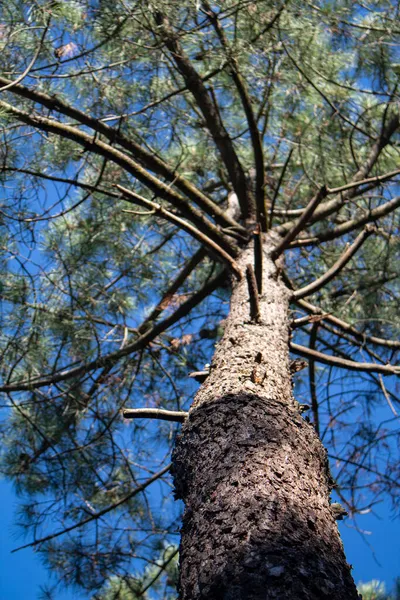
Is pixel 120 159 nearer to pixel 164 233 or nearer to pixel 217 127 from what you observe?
pixel 217 127

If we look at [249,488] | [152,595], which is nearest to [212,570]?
[249,488]

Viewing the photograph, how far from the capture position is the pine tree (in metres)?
2.14

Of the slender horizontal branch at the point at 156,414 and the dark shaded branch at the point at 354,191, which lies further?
the dark shaded branch at the point at 354,191

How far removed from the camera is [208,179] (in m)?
3.42

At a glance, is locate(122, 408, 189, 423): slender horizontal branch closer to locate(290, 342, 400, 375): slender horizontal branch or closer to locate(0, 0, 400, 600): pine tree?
locate(0, 0, 400, 600): pine tree

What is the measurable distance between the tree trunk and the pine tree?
0.41ft

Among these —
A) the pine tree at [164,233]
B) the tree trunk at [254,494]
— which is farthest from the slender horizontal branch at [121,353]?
the tree trunk at [254,494]

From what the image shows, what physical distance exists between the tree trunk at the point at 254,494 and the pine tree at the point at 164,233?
0.41 feet

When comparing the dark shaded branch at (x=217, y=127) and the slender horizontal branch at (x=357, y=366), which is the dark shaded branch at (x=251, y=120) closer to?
the dark shaded branch at (x=217, y=127)

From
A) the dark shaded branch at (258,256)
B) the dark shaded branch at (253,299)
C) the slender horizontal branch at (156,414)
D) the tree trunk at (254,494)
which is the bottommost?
the tree trunk at (254,494)

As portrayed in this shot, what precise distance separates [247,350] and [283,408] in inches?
11.7

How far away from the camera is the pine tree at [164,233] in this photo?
2.14 metres

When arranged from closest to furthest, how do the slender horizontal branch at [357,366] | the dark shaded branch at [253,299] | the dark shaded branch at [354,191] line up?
the dark shaded branch at [253,299] → the slender horizontal branch at [357,366] → the dark shaded branch at [354,191]

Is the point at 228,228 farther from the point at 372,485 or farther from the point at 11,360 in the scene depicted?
the point at 372,485
